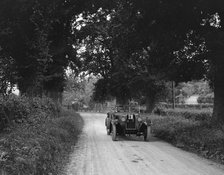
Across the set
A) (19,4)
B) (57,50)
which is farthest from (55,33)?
(19,4)

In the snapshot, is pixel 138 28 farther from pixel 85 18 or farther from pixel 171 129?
pixel 85 18

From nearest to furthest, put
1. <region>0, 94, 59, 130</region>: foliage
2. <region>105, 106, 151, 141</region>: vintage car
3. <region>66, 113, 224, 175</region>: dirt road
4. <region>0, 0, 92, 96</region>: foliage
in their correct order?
<region>66, 113, 224, 175</region>: dirt road → <region>0, 94, 59, 130</region>: foliage → <region>105, 106, 151, 141</region>: vintage car → <region>0, 0, 92, 96</region>: foliage

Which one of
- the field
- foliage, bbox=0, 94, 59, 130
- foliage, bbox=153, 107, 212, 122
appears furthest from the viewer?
foliage, bbox=153, 107, 212, 122

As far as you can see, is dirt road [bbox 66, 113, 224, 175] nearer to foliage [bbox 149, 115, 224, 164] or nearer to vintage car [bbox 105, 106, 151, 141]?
foliage [bbox 149, 115, 224, 164]

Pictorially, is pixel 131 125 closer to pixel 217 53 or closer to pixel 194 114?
pixel 217 53

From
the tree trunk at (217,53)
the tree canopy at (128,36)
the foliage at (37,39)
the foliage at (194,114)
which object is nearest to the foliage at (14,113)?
the tree canopy at (128,36)

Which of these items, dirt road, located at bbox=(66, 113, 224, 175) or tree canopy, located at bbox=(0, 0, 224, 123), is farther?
tree canopy, located at bbox=(0, 0, 224, 123)

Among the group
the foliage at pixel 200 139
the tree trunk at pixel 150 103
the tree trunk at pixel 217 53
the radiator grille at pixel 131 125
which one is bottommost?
the foliage at pixel 200 139

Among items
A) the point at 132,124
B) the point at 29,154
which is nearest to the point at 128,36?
the point at 132,124

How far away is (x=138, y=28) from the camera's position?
22781mm

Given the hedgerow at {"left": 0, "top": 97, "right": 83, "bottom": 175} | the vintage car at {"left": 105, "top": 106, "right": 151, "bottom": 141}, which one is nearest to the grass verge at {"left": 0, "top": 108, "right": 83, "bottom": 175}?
the hedgerow at {"left": 0, "top": 97, "right": 83, "bottom": 175}

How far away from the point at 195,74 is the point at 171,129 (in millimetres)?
3732

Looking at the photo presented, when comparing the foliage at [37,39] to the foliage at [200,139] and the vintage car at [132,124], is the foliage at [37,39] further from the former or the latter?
the foliage at [200,139]

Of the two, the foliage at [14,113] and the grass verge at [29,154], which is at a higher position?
the foliage at [14,113]
